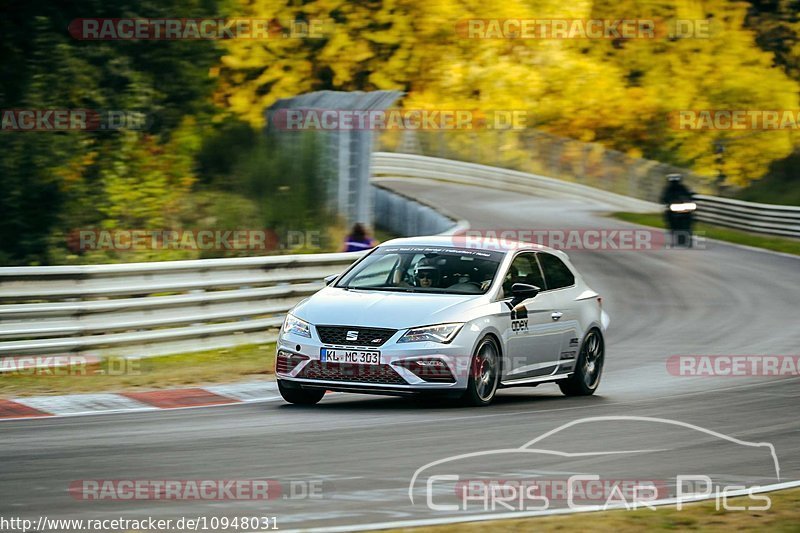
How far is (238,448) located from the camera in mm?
9500

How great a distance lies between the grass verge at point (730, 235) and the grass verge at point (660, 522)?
27340 mm

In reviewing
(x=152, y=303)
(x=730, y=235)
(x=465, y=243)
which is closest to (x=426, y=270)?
(x=465, y=243)

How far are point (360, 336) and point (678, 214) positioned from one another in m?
24.3

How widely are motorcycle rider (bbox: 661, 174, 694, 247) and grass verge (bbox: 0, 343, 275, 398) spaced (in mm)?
20035

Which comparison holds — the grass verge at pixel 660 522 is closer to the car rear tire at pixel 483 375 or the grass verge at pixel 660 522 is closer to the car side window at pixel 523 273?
the car rear tire at pixel 483 375

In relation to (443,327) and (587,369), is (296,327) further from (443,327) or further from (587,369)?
(587,369)

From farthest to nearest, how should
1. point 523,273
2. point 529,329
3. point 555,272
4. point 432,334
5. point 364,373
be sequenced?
point 555,272 < point 523,273 < point 529,329 < point 432,334 < point 364,373

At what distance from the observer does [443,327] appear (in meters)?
11.9

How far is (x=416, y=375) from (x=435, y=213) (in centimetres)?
1777

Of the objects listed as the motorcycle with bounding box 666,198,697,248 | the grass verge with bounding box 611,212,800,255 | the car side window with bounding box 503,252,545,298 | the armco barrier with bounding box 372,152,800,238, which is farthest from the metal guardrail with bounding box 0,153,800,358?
the armco barrier with bounding box 372,152,800,238

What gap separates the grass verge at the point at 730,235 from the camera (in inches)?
1393

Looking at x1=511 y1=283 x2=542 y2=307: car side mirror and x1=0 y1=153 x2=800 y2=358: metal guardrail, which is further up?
x1=511 y1=283 x2=542 y2=307: car side mirror

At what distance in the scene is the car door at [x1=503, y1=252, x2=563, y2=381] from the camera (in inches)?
505

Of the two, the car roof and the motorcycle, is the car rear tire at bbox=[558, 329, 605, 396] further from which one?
the motorcycle
